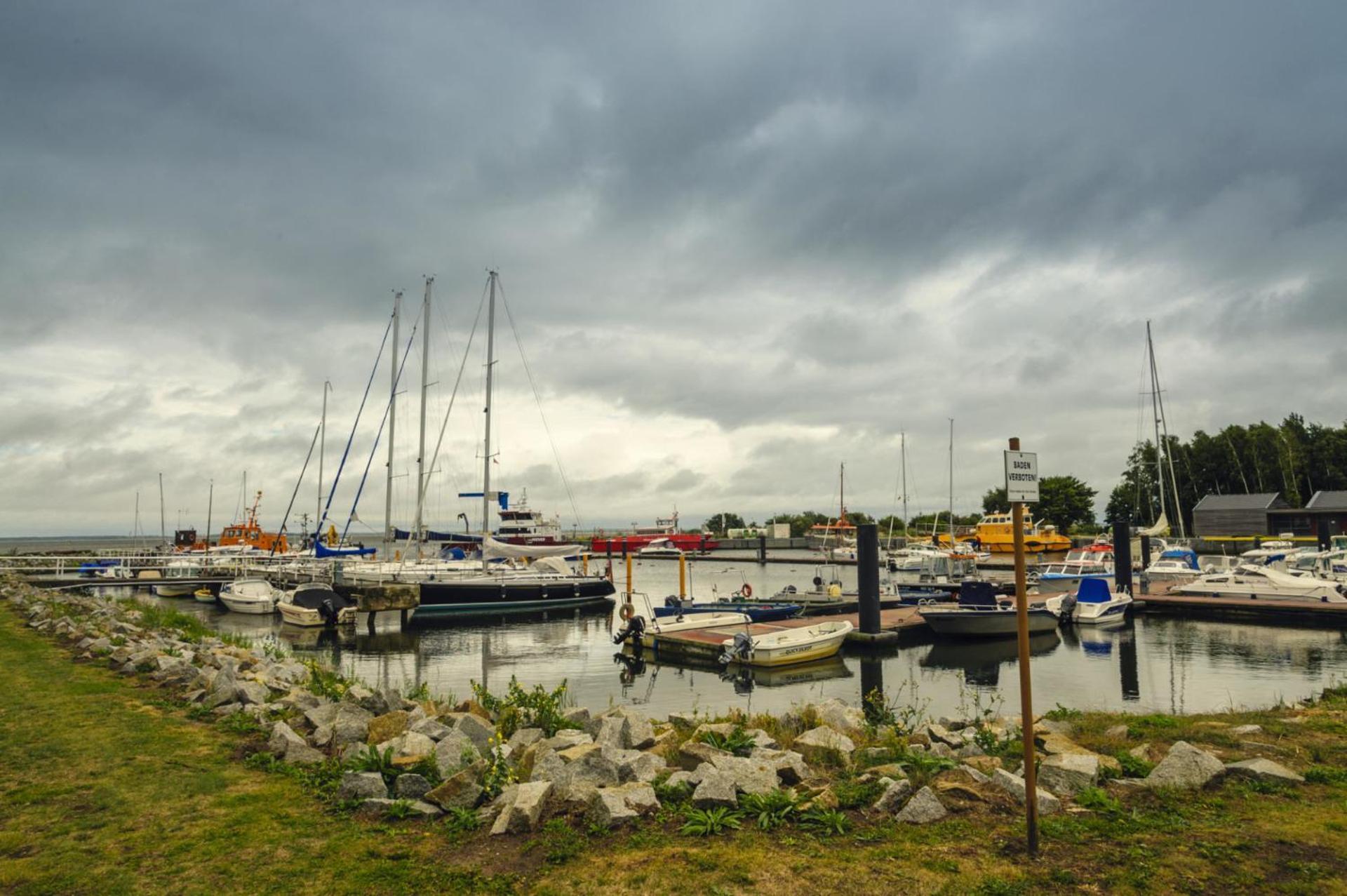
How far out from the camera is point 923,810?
728 centimetres

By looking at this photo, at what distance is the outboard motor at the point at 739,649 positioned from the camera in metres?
24.6

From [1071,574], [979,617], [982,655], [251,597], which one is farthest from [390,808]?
[1071,574]

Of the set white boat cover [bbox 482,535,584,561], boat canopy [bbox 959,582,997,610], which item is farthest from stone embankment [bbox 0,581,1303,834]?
white boat cover [bbox 482,535,584,561]

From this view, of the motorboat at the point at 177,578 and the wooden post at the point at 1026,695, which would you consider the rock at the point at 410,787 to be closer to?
the wooden post at the point at 1026,695

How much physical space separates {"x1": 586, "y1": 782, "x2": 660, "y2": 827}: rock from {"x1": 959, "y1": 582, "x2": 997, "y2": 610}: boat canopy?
2762cm

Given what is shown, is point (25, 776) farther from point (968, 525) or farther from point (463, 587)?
point (968, 525)

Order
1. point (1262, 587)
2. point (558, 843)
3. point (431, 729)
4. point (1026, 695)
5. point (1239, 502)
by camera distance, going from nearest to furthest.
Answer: point (1026, 695) → point (558, 843) → point (431, 729) → point (1262, 587) → point (1239, 502)

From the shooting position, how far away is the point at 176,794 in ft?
26.0

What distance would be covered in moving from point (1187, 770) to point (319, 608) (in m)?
35.4

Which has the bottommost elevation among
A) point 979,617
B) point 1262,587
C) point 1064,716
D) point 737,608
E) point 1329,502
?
point 737,608

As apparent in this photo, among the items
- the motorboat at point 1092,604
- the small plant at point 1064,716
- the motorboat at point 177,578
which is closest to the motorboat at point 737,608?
the motorboat at point 1092,604

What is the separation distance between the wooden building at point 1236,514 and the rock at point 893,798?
3625 inches

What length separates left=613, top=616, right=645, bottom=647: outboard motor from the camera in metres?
27.8

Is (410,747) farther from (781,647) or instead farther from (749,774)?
(781,647)
